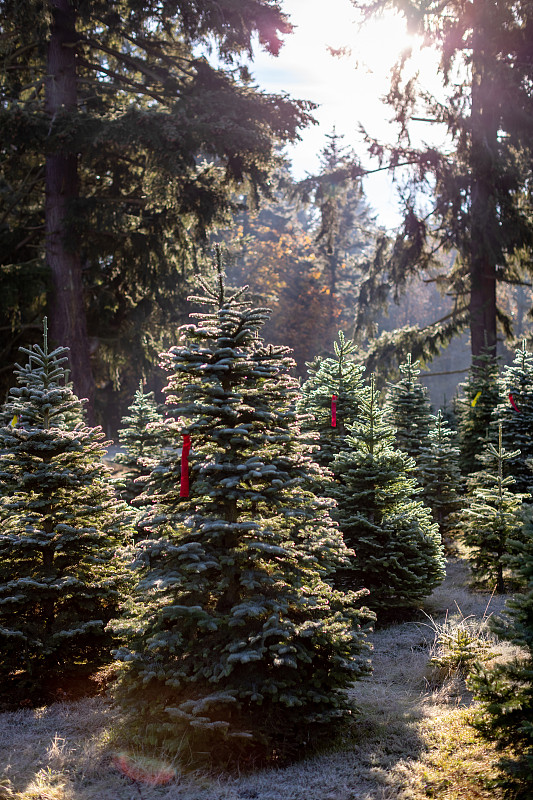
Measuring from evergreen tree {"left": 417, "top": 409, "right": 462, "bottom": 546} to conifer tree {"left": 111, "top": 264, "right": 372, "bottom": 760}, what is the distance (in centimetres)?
706

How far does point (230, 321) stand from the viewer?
18.5 ft

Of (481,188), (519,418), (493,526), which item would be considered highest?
(481,188)

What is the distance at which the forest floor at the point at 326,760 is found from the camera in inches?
168

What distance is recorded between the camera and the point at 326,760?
4770 mm

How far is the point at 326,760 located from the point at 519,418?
29.0 ft

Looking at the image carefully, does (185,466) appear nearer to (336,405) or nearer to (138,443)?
(336,405)

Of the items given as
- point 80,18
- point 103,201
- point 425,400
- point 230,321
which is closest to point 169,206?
point 103,201

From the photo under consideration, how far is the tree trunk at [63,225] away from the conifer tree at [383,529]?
749 cm

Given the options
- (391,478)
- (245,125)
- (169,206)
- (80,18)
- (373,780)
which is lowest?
(373,780)

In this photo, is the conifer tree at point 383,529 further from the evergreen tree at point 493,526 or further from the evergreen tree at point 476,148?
the evergreen tree at point 476,148

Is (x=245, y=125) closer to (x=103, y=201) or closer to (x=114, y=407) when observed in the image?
(x=103, y=201)

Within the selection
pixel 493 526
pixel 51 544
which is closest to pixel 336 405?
pixel 493 526

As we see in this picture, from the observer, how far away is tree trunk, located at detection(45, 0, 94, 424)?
14078 millimetres

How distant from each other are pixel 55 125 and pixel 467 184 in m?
10.2
